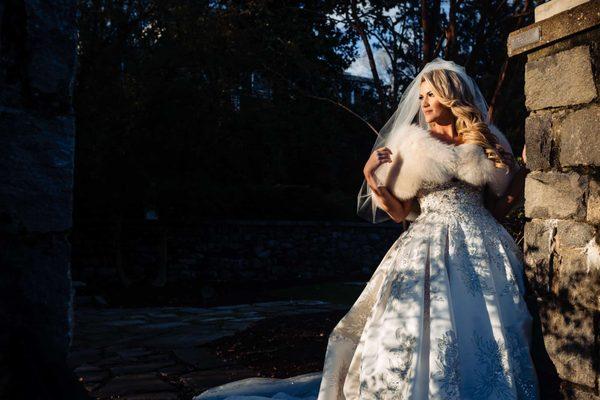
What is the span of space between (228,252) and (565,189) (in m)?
11.9

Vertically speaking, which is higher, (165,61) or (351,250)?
(165,61)

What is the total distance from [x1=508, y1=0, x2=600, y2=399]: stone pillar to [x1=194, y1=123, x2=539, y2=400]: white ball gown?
0.63ft

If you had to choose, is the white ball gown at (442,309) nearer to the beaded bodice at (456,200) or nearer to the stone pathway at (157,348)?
the beaded bodice at (456,200)

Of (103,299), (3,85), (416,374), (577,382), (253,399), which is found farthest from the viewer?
(103,299)

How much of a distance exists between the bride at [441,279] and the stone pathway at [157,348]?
1857 mm

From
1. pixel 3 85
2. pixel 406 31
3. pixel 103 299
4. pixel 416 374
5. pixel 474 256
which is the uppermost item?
pixel 406 31

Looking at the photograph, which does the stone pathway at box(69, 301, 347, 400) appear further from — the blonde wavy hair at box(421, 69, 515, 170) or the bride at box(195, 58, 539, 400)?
the blonde wavy hair at box(421, 69, 515, 170)

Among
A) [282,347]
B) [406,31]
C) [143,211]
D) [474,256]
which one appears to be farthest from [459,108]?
[143,211]

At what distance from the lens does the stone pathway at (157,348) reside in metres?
4.89

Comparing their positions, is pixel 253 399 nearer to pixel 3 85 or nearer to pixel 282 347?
pixel 282 347

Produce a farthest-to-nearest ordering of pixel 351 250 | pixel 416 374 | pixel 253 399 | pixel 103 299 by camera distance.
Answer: pixel 351 250 < pixel 103 299 < pixel 253 399 < pixel 416 374

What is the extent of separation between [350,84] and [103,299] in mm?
5729

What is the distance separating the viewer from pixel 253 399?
4227 millimetres

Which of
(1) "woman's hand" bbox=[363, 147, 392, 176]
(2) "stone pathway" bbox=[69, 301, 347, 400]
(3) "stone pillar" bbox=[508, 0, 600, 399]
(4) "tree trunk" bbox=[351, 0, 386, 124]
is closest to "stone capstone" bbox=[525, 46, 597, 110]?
(3) "stone pillar" bbox=[508, 0, 600, 399]
